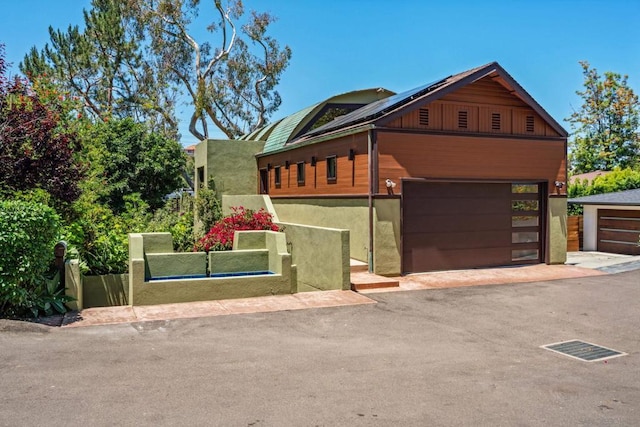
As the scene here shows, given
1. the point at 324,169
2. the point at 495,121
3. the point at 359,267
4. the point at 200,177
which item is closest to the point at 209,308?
the point at 359,267

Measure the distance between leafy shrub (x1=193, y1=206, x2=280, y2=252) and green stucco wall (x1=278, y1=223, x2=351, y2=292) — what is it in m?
0.87

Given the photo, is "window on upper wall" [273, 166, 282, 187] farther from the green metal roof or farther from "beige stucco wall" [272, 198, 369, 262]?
"beige stucco wall" [272, 198, 369, 262]

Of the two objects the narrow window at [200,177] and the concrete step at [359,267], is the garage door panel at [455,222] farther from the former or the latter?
the narrow window at [200,177]

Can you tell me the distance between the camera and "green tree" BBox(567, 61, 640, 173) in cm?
4097

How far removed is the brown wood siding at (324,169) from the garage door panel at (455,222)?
1731 mm

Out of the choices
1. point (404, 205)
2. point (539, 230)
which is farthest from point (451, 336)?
point (539, 230)

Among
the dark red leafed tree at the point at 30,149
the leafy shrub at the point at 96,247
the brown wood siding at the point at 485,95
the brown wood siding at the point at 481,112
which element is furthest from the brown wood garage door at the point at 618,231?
the dark red leafed tree at the point at 30,149

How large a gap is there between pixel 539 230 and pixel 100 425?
47.7 ft

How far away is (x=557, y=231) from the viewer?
16422mm

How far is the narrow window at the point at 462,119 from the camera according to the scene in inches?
599

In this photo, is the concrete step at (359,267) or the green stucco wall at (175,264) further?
the concrete step at (359,267)

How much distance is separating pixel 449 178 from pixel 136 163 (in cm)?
1592

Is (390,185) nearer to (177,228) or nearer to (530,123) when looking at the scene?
(530,123)

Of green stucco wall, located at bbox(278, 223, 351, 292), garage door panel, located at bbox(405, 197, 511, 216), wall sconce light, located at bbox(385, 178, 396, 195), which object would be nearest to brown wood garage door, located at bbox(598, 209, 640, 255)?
garage door panel, located at bbox(405, 197, 511, 216)
